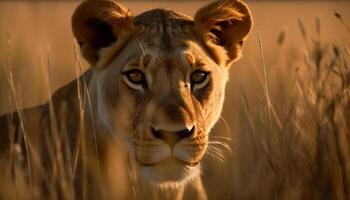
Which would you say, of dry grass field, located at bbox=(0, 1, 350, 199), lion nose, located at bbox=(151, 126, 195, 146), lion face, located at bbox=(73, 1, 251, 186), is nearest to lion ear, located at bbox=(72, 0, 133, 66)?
lion face, located at bbox=(73, 1, 251, 186)

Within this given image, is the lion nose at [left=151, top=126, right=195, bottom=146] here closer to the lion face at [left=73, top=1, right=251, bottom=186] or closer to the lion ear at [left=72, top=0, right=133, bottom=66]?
the lion face at [left=73, top=1, right=251, bottom=186]

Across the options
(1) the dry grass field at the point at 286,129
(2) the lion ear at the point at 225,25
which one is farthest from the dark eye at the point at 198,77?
(2) the lion ear at the point at 225,25

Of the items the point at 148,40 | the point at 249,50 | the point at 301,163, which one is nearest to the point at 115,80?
the point at 148,40

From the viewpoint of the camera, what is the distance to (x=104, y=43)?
5.78 metres

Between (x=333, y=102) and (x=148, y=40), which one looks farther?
(x=148, y=40)

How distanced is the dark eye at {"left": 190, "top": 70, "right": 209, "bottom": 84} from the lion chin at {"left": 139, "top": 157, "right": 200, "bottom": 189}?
570 millimetres

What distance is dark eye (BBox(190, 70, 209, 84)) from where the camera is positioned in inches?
215

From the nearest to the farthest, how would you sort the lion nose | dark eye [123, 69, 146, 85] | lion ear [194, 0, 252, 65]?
the lion nose < dark eye [123, 69, 146, 85] < lion ear [194, 0, 252, 65]

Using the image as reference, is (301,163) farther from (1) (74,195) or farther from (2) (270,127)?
(1) (74,195)

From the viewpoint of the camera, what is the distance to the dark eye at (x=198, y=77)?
5453 mm

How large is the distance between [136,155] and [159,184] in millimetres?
214

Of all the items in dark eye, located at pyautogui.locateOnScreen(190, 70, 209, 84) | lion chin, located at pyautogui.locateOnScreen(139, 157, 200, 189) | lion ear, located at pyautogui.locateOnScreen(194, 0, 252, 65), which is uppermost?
lion ear, located at pyautogui.locateOnScreen(194, 0, 252, 65)

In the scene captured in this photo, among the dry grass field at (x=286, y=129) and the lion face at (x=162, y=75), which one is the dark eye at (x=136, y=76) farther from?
the dry grass field at (x=286, y=129)

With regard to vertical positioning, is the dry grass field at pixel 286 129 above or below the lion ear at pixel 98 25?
below
